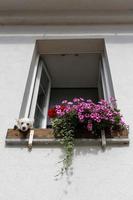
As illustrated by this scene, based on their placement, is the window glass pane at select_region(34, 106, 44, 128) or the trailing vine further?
the window glass pane at select_region(34, 106, 44, 128)

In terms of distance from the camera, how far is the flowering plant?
99.0 inches

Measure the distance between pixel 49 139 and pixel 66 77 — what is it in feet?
6.28

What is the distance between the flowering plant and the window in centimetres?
75

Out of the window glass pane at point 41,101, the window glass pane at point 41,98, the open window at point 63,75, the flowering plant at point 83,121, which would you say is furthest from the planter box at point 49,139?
the window glass pane at point 41,98

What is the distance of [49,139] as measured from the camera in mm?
2559

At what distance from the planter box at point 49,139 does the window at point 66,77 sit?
72 cm

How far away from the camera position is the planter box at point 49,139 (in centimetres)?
254

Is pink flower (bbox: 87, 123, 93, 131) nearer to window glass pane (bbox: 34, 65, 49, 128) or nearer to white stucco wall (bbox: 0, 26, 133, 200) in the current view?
white stucco wall (bbox: 0, 26, 133, 200)

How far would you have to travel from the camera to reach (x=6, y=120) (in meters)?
2.81

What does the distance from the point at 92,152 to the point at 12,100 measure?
110cm

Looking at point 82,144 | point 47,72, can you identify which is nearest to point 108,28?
point 47,72

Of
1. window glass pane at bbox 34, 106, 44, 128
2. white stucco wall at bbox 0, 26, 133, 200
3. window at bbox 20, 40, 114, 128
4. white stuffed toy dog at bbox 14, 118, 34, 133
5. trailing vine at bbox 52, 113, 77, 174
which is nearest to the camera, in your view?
white stucco wall at bbox 0, 26, 133, 200

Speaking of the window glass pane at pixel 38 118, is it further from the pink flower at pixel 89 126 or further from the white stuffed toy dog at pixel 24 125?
the pink flower at pixel 89 126

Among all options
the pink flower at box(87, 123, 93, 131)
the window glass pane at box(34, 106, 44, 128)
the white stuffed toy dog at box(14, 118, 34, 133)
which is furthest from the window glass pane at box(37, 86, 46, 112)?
the pink flower at box(87, 123, 93, 131)
